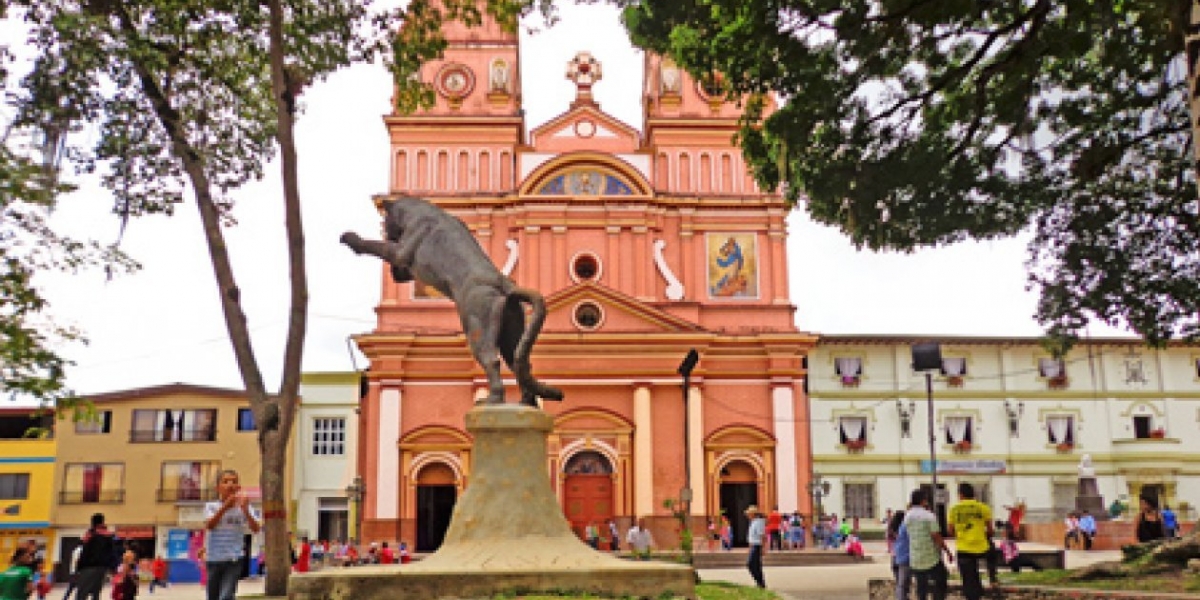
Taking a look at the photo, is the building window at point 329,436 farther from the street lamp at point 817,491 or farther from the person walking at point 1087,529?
the person walking at point 1087,529

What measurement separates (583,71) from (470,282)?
27.1 meters

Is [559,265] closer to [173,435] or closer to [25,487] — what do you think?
[173,435]

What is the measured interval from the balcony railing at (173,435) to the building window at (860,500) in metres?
23.8

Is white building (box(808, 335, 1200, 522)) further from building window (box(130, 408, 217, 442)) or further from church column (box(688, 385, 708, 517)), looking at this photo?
building window (box(130, 408, 217, 442))

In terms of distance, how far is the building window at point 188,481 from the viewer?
36.8 metres

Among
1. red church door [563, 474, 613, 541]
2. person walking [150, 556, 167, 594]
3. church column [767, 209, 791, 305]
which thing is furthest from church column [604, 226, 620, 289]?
person walking [150, 556, 167, 594]

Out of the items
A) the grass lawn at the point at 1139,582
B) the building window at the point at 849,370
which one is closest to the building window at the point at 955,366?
the building window at the point at 849,370

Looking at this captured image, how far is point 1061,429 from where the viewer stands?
4006 centimetres

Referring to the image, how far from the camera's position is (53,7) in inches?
396

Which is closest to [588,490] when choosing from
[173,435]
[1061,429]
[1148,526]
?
[173,435]

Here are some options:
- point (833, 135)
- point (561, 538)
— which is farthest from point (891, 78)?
point (561, 538)

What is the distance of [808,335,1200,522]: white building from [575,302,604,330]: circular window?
12.8 metres

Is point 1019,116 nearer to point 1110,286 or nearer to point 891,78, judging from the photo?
point 891,78

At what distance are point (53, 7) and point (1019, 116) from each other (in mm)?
10577
